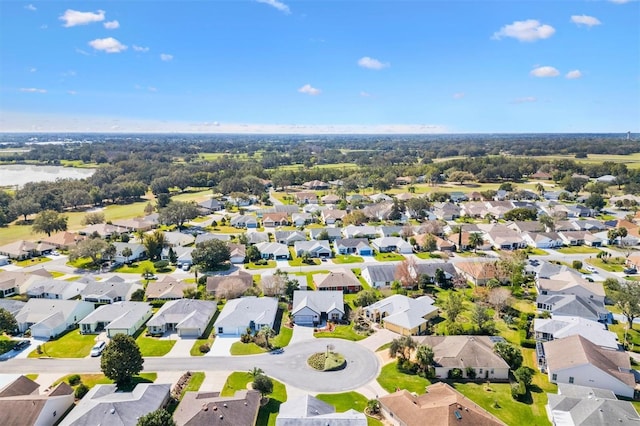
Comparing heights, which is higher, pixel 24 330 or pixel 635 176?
pixel 635 176

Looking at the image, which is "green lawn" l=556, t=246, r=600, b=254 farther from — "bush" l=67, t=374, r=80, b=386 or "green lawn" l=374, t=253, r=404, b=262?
"bush" l=67, t=374, r=80, b=386

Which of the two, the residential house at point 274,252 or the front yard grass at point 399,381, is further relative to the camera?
the residential house at point 274,252

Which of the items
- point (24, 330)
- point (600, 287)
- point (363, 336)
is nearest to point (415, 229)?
point (600, 287)

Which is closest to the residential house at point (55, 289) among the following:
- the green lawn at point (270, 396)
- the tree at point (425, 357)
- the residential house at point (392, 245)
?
the green lawn at point (270, 396)

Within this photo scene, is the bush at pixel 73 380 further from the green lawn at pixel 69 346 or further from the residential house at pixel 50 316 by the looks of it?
the residential house at pixel 50 316

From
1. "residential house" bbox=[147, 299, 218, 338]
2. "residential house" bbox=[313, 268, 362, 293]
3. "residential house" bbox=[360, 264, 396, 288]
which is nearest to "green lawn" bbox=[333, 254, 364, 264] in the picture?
"residential house" bbox=[360, 264, 396, 288]

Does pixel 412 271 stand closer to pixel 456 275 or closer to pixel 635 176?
pixel 456 275
